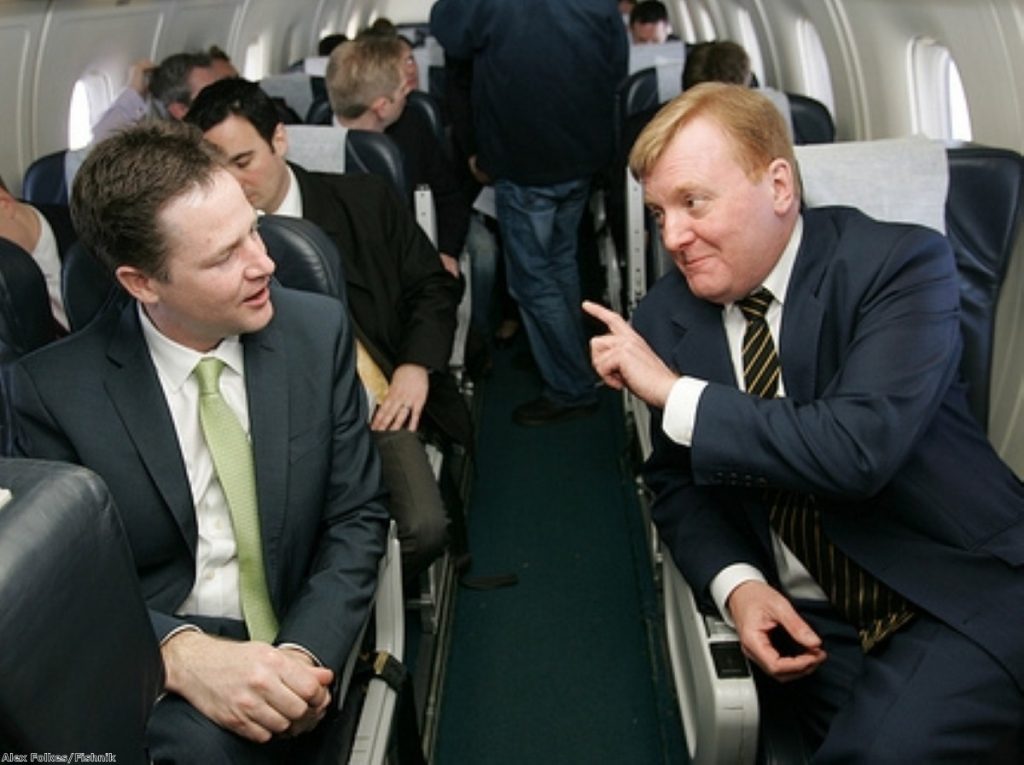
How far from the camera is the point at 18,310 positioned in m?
2.07

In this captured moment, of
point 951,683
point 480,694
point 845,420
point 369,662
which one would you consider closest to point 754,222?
point 845,420

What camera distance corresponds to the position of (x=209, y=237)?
1799 millimetres

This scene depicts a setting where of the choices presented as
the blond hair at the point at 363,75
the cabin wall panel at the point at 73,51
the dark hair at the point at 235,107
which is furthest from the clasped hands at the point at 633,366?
the cabin wall panel at the point at 73,51

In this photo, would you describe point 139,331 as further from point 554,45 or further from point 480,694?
point 554,45

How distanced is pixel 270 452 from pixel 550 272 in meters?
2.76

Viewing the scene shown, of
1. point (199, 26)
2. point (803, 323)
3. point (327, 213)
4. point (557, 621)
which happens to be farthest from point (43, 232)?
point (199, 26)

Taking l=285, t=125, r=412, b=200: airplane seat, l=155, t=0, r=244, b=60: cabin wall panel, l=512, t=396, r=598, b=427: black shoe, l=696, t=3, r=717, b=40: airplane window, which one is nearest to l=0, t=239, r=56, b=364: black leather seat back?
l=285, t=125, r=412, b=200: airplane seat

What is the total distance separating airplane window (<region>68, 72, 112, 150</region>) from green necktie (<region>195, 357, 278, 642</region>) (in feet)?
12.5

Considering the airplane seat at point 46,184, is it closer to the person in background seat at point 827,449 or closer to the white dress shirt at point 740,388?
the person in background seat at point 827,449

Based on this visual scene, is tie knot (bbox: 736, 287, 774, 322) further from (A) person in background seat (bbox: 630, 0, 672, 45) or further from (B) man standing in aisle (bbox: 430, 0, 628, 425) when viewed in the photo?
(A) person in background seat (bbox: 630, 0, 672, 45)

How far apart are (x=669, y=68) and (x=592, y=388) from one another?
153 centimetres

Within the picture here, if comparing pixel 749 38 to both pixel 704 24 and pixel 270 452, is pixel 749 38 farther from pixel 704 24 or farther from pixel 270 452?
pixel 270 452

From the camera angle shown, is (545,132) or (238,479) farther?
(545,132)

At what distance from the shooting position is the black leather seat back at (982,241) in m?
2.34
